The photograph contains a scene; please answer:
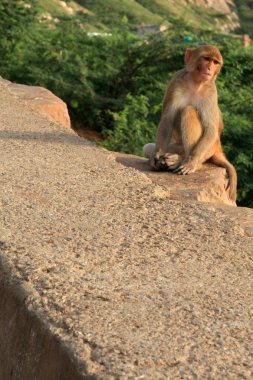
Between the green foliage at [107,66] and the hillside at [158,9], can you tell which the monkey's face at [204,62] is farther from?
the hillside at [158,9]

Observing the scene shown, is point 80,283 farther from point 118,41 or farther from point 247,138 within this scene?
point 118,41

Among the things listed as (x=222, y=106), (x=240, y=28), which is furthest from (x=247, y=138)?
(x=240, y=28)

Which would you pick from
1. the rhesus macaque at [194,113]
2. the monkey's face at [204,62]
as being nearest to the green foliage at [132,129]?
the rhesus macaque at [194,113]

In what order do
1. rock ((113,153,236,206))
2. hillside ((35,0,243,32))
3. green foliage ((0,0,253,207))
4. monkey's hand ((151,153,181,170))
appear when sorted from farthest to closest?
hillside ((35,0,243,32)) → green foliage ((0,0,253,207)) → monkey's hand ((151,153,181,170)) → rock ((113,153,236,206))

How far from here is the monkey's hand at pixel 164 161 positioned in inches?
219

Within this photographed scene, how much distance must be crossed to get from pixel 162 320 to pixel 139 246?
2.47 feet

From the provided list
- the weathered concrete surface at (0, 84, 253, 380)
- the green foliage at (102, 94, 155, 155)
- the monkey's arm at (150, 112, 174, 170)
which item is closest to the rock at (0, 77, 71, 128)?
the monkey's arm at (150, 112, 174, 170)

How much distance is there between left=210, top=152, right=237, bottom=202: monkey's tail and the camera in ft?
18.9

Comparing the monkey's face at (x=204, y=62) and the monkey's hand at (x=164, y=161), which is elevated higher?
the monkey's face at (x=204, y=62)

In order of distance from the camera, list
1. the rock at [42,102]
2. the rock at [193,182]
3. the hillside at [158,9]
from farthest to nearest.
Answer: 1. the hillside at [158,9]
2. the rock at [42,102]
3. the rock at [193,182]

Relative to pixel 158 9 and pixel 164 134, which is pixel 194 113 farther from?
pixel 158 9

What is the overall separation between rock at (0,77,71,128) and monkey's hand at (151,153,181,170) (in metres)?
1.25

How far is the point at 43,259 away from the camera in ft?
10.7

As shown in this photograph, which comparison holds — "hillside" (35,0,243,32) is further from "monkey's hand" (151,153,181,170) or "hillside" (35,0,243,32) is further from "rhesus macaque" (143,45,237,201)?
"monkey's hand" (151,153,181,170)
